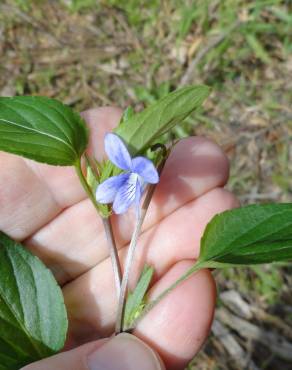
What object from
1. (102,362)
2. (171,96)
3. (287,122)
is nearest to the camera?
(171,96)

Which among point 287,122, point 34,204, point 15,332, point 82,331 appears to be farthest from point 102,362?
point 287,122

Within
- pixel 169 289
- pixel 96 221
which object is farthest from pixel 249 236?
pixel 96 221

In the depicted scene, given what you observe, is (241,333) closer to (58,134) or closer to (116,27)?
(58,134)

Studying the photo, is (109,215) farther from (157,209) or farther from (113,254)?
(157,209)

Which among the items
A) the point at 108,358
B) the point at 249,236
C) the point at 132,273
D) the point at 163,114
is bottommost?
the point at 132,273

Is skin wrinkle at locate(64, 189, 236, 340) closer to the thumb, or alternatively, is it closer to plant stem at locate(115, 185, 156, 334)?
plant stem at locate(115, 185, 156, 334)

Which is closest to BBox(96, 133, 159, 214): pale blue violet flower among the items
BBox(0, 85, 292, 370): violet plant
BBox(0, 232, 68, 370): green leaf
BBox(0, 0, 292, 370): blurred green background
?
BBox(0, 85, 292, 370): violet plant
